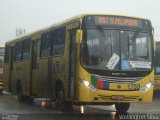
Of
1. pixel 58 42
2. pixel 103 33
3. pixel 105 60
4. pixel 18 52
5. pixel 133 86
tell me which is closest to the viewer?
pixel 105 60

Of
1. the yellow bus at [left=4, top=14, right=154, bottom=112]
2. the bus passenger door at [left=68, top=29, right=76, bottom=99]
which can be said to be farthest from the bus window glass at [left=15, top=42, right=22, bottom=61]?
the bus passenger door at [left=68, top=29, right=76, bottom=99]

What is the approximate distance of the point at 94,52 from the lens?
48.2 feet

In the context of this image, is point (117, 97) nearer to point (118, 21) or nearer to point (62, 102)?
point (62, 102)

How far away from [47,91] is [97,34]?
152 inches

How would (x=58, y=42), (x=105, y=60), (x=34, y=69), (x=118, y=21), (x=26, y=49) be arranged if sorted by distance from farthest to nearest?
(x=26, y=49) < (x=34, y=69) < (x=58, y=42) < (x=118, y=21) < (x=105, y=60)

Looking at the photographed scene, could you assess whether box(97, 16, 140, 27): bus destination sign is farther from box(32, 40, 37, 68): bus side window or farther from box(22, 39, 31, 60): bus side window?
box(22, 39, 31, 60): bus side window

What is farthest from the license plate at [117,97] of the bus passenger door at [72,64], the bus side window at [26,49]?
the bus side window at [26,49]

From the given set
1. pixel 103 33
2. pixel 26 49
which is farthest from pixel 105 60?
pixel 26 49

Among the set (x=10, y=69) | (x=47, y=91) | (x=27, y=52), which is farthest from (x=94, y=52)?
(x=10, y=69)

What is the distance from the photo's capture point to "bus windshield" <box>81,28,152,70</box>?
14.7 meters

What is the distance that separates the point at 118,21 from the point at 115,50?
0.99 metres

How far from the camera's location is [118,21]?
1529 centimetres

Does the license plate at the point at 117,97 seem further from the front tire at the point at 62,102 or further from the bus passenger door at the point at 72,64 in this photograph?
the front tire at the point at 62,102

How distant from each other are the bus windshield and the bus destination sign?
244 millimetres
